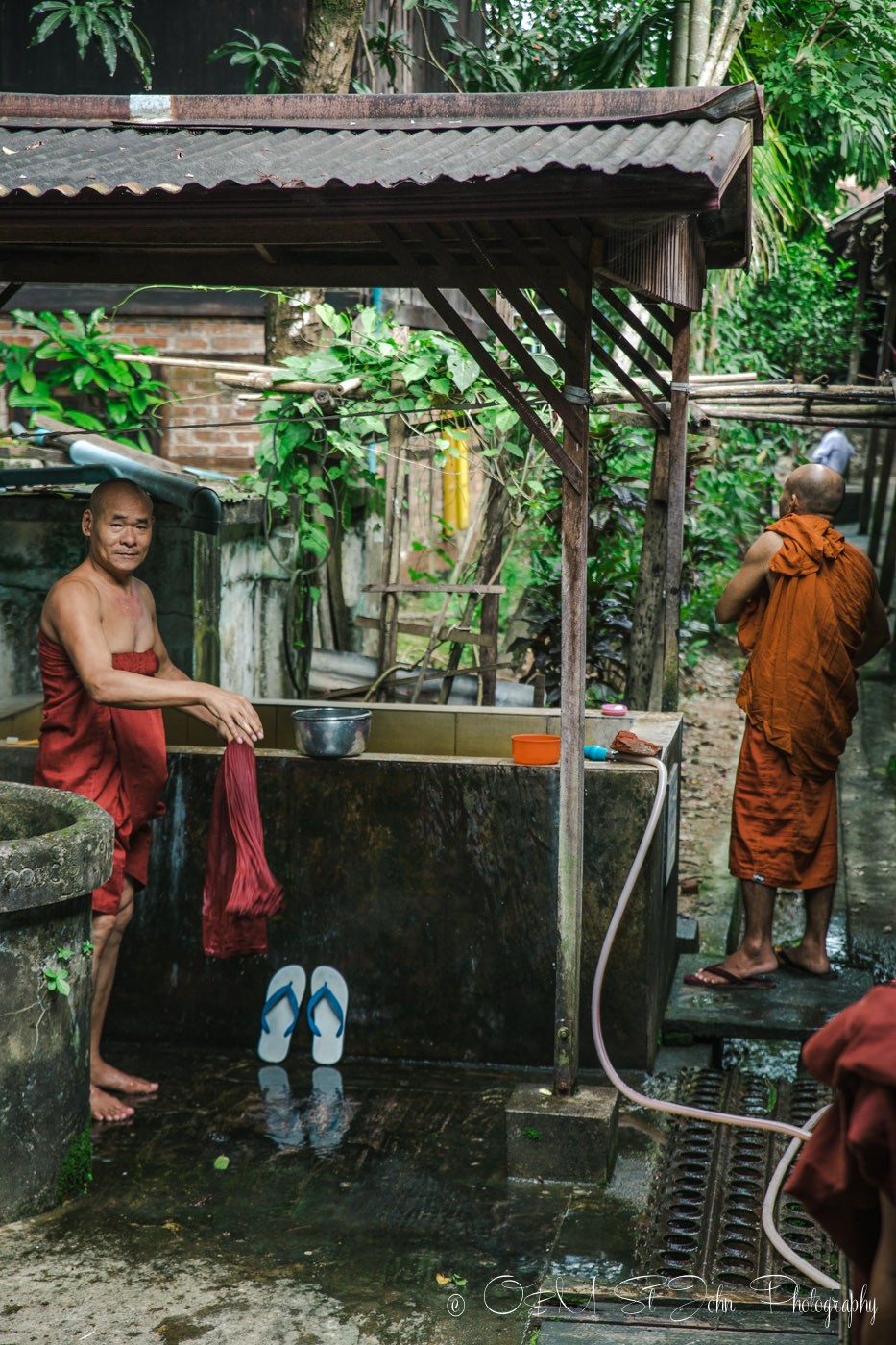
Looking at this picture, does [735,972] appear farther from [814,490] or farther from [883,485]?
[883,485]

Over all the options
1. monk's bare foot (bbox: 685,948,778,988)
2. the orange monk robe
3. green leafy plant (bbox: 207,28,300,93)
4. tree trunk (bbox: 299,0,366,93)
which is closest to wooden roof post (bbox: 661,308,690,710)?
the orange monk robe

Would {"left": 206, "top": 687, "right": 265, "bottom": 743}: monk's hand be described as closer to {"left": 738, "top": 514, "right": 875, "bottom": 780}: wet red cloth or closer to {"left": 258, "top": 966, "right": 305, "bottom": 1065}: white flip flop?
{"left": 258, "top": 966, "right": 305, "bottom": 1065}: white flip flop

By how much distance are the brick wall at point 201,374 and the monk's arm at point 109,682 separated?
240 inches

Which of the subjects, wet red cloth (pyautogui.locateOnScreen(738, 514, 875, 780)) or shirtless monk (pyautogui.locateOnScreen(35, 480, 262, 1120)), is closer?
shirtless monk (pyautogui.locateOnScreen(35, 480, 262, 1120))

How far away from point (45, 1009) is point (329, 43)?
599cm

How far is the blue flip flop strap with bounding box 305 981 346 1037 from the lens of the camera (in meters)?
5.30

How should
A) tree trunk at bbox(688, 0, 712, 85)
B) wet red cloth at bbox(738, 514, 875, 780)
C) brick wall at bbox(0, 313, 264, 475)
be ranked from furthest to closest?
1. brick wall at bbox(0, 313, 264, 475)
2. tree trunk at bbox(688, 0, 712, 85)
3. wet red cloth at bbox(738, 514, 875, 780)

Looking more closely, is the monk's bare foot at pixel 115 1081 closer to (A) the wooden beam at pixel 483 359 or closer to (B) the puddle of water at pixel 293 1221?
(B) the puddle of water at pixel 293 1221

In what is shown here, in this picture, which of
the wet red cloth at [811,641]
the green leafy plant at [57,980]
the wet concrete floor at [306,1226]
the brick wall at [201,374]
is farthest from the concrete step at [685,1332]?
the brick wall at [201,374]

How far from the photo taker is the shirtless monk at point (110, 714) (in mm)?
4582

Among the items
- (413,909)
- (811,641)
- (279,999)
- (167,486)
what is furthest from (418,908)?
(167,486)

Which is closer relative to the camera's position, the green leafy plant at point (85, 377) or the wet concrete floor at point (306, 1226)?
the wet concrete floor at point (306, 1226)

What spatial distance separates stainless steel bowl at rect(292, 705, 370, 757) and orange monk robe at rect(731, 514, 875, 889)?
5.56 ft

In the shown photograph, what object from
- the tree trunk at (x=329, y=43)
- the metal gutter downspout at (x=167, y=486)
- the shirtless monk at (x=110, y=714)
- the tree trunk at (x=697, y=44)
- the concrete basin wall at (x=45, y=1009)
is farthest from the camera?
the tree trunk at (x=697, y=44)
